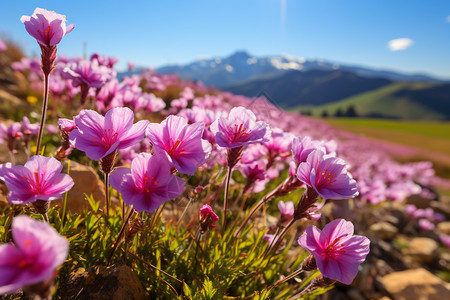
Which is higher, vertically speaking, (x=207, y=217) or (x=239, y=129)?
(x=239, y=129)

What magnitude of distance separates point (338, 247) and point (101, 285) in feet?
4.40

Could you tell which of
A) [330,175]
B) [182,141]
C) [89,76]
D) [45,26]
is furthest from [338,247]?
[89,76]

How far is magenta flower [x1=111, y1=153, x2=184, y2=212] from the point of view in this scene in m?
1.23

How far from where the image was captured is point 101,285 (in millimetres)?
1553

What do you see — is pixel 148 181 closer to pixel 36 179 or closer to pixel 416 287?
pixel 36 179

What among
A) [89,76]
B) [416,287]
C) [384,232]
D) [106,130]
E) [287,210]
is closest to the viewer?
[106,130]

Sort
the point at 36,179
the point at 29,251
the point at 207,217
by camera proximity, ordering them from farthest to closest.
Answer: the point at 207,217
the point at 36,179
the point at 29,251

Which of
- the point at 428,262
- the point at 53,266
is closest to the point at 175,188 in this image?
the point at 53,266

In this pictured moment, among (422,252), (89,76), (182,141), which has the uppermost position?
(89,76)

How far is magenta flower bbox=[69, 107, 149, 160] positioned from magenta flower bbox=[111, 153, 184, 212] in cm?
12

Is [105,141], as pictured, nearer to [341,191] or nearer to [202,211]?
[202,211]

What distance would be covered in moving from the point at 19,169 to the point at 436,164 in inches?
1247

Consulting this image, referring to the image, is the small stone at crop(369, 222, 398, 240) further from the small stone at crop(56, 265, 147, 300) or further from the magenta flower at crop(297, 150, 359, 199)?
the small stone at crop(56, 265, 147, 300)

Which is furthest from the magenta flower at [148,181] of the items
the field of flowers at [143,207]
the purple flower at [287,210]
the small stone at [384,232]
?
the small stone at [384,232]
